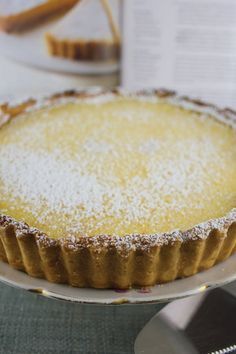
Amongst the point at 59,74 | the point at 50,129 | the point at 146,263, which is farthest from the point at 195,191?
the point at 59,74

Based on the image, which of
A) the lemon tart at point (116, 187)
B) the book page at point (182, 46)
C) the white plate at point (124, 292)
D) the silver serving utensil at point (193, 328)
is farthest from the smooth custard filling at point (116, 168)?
the book page at point (182, 46)

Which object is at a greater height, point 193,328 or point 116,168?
point 116,168

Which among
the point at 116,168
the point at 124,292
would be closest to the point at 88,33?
the point at 116,168

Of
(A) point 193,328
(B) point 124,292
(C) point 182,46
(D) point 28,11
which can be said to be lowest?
(A) point 193,328

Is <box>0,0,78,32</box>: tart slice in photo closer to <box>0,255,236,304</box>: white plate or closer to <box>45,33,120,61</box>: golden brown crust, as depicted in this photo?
<box>45,33,120,61</box>: golden brown crust

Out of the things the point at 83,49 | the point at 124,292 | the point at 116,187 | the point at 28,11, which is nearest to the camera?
the point at 124,292

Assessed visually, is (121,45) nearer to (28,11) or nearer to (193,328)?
(28,11)
